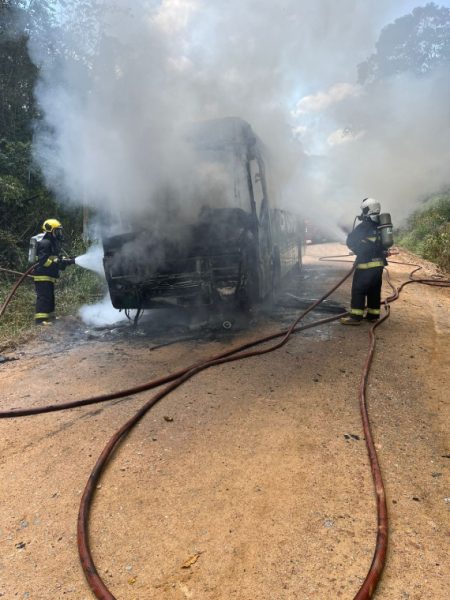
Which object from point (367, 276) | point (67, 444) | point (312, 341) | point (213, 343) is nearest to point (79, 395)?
point (67, 444)

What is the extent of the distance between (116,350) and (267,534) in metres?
3.50

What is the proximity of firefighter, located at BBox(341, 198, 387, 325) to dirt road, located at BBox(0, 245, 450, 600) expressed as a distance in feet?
4.30

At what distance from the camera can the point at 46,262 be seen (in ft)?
22.0

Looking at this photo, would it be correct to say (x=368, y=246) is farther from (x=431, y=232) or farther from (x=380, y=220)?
(x=431, y=232)

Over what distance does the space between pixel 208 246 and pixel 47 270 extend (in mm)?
2830

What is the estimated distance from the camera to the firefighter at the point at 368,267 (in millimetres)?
5918

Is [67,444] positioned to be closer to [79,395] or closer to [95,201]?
[79,395]

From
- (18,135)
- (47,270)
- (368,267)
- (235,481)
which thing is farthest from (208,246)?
(18,135)

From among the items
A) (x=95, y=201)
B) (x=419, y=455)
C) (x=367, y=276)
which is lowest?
(x=419, y=455)

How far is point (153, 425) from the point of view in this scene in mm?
3264

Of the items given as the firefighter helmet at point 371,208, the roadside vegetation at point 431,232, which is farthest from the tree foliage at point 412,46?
the firefighter helmet at point 371,208

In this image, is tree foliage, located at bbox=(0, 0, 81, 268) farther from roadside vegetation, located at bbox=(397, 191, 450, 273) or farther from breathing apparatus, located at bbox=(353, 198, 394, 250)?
roadside vegetation, located at bbox=(397, 191, 450, 273)

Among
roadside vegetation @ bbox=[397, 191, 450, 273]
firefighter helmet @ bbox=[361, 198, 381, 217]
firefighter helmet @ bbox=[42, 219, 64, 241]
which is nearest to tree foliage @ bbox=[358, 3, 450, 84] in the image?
roadside vegetation @ bbox=[397, 191, 450, 273]

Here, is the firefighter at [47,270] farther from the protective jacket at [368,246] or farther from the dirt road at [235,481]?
the protective jacket at [368,246]
